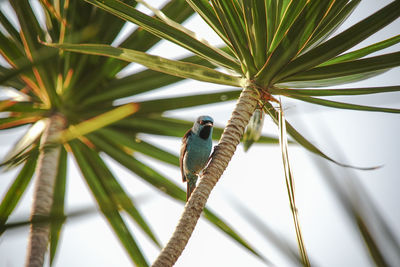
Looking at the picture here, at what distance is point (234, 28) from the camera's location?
2.16 meters

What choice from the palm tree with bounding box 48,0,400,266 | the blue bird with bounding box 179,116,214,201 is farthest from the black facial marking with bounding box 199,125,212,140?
the palm tree with bounding box 48,0,400,266

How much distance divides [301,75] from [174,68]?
2.48 feet

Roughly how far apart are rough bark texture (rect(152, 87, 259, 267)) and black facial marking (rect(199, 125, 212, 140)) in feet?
4.04

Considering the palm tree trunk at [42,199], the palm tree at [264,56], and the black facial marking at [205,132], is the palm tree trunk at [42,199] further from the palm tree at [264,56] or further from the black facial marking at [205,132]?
the black facial marking at [205,132]

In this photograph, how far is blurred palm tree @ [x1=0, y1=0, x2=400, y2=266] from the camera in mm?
1841

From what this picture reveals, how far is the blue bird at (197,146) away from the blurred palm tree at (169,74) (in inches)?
4.7

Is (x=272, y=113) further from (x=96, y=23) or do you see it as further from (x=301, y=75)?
(x=96, y=23)

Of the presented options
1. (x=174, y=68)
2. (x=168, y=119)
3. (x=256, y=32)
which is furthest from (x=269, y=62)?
(x=168, y=119)

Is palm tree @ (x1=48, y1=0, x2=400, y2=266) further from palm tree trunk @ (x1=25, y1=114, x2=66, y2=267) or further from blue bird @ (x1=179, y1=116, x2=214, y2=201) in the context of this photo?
blue bird @ (x1=179, y1=116, x2=214, y2=201)

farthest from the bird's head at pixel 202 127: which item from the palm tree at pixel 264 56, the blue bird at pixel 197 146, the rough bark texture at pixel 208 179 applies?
the rough bark texture at pixel 208 179

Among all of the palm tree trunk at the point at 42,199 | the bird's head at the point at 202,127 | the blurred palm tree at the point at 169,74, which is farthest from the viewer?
the bird's head at the point at 202,127

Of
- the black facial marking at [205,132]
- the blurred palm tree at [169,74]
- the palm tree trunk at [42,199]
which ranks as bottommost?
the palm tree trunk at [42,199]

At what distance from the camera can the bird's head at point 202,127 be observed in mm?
3328

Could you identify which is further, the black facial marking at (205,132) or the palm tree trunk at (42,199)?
the black facial marking at (205,132)
